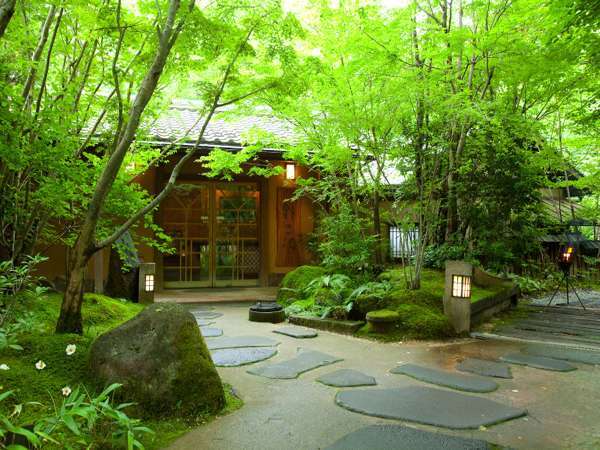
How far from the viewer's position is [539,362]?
5547 mm

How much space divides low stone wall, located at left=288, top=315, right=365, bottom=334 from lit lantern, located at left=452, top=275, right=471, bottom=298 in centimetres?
162

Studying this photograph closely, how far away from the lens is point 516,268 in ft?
41.1

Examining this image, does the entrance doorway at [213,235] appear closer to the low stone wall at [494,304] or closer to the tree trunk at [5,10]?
the low stone wall at [494,304]

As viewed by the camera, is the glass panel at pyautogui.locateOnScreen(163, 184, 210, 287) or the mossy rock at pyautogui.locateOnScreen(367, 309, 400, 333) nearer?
the mossy rock at pyautogui.locateOnScreen(367, 309, 400, 333)

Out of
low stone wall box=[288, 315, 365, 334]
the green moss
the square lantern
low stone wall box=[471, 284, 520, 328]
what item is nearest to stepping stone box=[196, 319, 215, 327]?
the square lantern

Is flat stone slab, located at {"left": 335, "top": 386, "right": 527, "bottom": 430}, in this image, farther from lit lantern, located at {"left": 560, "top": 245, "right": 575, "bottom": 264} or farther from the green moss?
lit lantern, located at {"left": 560, "top": 245, "right": 575, "bottom": 264}

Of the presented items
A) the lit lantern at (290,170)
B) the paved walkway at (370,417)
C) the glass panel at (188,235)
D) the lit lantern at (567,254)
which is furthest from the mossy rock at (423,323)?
the glass panel at (188,235)

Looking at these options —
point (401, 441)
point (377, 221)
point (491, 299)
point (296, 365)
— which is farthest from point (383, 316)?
point (401, 441)

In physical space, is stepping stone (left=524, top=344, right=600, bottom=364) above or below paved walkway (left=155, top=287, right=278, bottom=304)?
below

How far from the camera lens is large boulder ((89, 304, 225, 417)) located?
3432 millimetres

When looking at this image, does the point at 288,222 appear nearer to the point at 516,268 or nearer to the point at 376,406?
the point at 516,268

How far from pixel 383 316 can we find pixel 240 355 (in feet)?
7.94

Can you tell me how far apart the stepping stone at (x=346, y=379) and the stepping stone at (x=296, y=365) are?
0.35m

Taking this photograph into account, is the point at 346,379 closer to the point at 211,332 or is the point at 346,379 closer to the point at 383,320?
the point at 383,320
